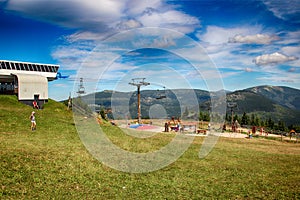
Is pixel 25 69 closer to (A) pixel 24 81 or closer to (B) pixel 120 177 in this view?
(A) pixel 24 81

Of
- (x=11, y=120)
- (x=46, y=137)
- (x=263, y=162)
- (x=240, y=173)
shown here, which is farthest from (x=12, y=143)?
(x=263, y=162)

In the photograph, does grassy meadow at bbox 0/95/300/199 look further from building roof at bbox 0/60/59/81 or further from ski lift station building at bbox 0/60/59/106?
building roof at bbox 0/60/59/81

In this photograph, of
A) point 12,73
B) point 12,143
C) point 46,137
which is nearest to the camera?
point 12,143

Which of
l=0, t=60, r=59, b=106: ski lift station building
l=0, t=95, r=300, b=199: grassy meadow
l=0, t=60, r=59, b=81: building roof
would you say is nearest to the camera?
l=0, t=95, r=300, b=199: grassy meadow

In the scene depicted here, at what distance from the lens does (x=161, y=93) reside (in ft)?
192

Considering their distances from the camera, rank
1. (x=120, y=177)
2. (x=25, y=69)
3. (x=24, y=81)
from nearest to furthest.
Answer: (x=120, y=177)
(x=24, y=81)
(x=25, y=69)

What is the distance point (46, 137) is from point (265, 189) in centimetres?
1891

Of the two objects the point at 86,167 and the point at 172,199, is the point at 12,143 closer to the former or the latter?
the point at 86,167

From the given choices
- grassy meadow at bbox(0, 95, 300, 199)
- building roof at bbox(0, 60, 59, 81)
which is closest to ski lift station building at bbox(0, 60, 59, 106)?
building roof at bbox(0, 60, 59, 81)

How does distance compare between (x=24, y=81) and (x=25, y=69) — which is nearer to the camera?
(x=24, y=81)

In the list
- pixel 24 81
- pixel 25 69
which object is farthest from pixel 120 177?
pixel 25 69

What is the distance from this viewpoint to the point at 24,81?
53.3 metres

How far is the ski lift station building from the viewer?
52.4 meters

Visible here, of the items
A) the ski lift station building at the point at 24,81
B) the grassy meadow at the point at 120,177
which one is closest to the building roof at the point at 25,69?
the ski lift station building at the point at 24,81
